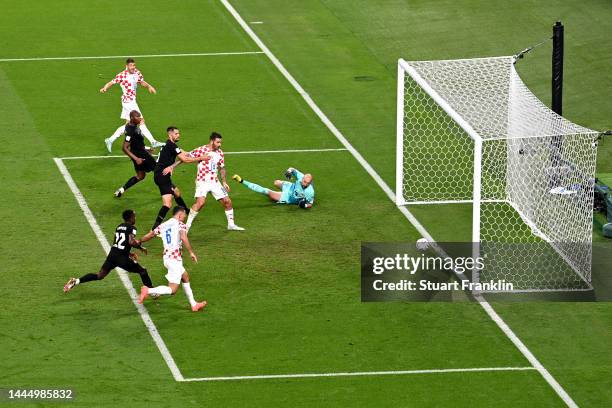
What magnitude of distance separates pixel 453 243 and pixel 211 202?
517cm

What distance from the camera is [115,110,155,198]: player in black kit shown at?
96.8ft

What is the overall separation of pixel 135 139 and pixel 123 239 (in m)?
5.32

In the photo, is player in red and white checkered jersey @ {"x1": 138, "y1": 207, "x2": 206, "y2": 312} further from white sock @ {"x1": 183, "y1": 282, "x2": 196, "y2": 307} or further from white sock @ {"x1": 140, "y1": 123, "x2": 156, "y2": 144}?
white sock @ {"x1": 140, "y1": 123, "x2": 156, "y2": 144}

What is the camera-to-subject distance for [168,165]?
92.6 ft

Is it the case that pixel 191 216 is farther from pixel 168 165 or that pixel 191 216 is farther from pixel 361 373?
pixel 361 373

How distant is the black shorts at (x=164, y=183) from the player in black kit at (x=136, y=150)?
1421 mm

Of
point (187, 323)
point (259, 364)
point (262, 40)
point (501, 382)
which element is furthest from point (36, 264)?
point (262, 40)

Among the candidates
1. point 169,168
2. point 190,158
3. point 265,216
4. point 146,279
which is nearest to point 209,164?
point 190,158

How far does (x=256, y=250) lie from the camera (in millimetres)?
27750

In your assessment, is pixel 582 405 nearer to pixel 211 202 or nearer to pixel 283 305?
pixel 283 305

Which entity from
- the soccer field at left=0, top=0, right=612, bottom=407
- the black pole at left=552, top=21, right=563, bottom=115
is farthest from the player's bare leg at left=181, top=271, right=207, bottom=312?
→ the black pole at left=552, top=21, right=563, bottom=115

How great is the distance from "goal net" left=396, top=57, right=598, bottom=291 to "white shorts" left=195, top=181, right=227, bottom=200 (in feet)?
12.7

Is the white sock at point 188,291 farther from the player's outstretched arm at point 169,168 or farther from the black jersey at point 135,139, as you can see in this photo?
the black jersey at point 135,139

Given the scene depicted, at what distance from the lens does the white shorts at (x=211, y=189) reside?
28.2m
